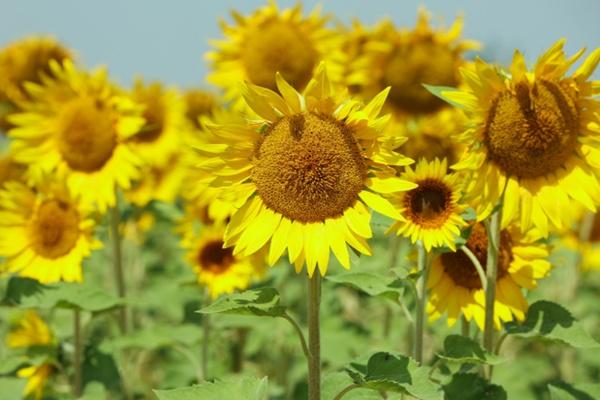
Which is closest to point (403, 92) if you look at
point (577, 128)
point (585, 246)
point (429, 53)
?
point (429, 53)

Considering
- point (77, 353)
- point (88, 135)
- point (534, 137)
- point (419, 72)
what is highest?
point (419, 72)

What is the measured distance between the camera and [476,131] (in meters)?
2.57

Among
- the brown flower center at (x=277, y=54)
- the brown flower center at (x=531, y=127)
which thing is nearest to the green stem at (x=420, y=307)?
the brown flower center at (x=531, y=127)

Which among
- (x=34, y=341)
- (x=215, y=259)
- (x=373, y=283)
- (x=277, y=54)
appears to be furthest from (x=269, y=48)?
(x=373, y=283)

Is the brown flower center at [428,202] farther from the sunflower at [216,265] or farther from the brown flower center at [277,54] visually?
the brown flower center at [277,54]

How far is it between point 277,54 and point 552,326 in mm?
2648

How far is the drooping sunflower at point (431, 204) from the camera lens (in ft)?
8.23

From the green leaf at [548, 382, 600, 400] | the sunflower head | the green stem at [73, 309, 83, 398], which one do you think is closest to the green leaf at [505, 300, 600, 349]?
the green leaf at [548, 382, 600, 400]

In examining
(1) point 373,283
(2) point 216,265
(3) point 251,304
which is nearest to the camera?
(3) point 251,304

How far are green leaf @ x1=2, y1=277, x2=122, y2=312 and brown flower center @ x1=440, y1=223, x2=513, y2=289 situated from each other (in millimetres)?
1309

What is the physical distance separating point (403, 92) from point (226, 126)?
314 centimetres

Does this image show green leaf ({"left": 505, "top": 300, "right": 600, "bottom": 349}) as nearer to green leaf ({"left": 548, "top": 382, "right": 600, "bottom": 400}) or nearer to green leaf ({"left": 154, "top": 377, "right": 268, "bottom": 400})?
green leaf ({"left": 548, "top": 382, "right": 600, "bottom": 400})

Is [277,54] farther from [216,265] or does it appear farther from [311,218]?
[311,218]

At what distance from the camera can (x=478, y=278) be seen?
9.61 ft
